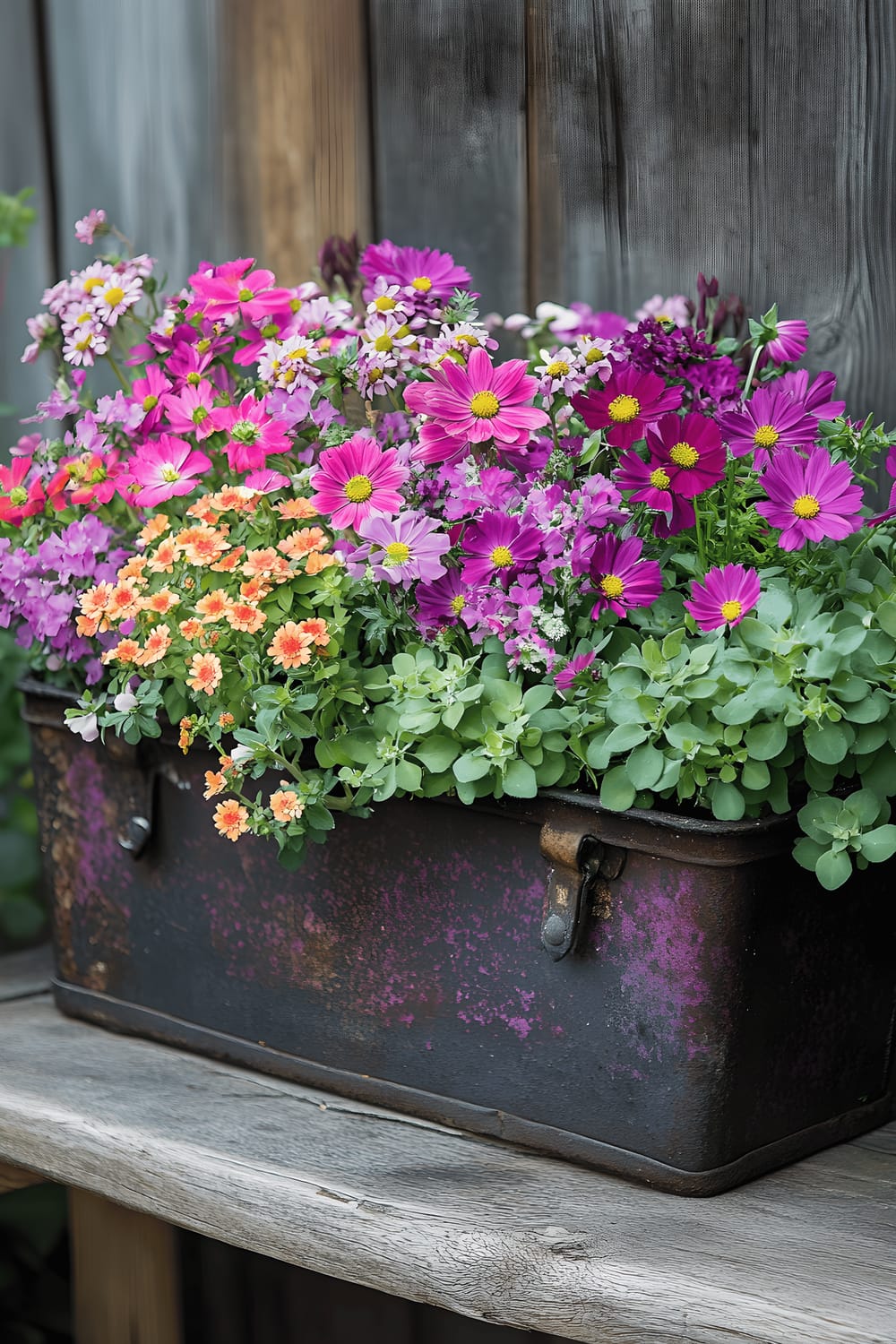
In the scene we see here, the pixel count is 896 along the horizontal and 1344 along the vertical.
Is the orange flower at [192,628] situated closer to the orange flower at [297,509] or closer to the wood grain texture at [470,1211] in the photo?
the orange flower at [297,509]

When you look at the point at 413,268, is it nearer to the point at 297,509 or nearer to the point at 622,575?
the point at 297,509

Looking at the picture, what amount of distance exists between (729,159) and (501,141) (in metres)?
0.25

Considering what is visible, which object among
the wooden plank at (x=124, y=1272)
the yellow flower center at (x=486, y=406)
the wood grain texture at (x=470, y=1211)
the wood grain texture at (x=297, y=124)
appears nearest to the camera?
the wood grain texture at (x=470, y=1211)

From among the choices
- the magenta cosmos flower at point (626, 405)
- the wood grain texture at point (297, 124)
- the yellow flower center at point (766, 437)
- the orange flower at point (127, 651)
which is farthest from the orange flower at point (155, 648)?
the wood grain texture at point (297, 124)

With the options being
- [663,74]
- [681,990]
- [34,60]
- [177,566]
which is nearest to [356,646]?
[177,566]

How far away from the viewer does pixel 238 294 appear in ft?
3.63

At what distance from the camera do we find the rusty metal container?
901mm

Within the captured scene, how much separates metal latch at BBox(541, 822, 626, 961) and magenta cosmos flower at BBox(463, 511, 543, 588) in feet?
0.57

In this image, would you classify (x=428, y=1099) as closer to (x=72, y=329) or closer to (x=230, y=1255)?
(x=72, y=329)

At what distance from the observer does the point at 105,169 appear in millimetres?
1660

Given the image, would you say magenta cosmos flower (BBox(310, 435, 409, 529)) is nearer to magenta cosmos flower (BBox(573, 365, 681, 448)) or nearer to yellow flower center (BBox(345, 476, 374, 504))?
yellow flower center (BBox(345, 476, 374, 504))

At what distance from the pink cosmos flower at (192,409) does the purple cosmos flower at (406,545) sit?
21 centimetres

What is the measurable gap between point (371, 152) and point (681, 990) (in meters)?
0.99

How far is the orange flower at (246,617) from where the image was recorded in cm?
94
